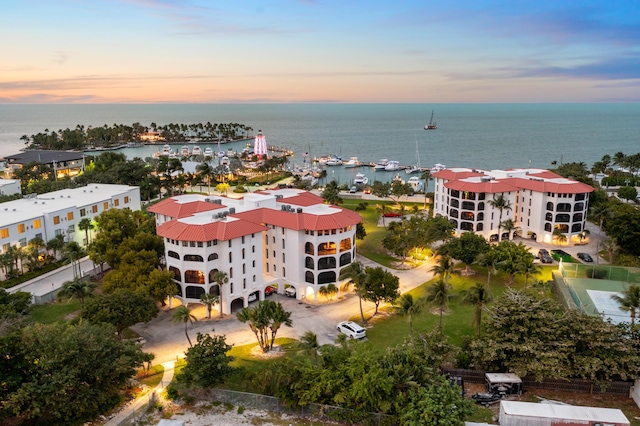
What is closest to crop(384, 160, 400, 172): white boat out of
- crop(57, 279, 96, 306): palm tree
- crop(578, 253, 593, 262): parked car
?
crop(578, 253, 593, 262): parked car

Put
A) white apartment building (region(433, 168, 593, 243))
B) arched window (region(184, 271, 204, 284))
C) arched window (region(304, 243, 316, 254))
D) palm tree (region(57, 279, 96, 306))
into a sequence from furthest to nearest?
white apartment building (region(433, 168, 593, 243))
arched window (region(304, 243, 316, 254))
arched window (region(184, 271, 204, 284))
palm tree (region(57, 279, 96, 306))

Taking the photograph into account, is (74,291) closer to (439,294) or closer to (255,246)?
(255,246)

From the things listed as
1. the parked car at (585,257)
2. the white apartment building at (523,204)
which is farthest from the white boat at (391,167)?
the parked car at (585,257)

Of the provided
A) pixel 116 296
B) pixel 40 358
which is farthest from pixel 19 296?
pixel 40 358

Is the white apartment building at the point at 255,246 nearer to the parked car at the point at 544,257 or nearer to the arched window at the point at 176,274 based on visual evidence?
the arched window at the point at 176,274

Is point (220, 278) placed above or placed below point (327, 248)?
below

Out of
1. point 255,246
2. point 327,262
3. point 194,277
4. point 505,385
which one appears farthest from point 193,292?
point 505,385

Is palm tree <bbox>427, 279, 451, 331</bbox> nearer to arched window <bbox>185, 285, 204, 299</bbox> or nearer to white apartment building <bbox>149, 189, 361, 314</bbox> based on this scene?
white apartment building <bbox>149, 189, 361, 314</bbox>

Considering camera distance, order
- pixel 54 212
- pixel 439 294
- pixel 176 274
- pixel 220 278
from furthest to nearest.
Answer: pixel 54 212 → pixel 176 274 → pixel 220 278 → pixel 439 294
